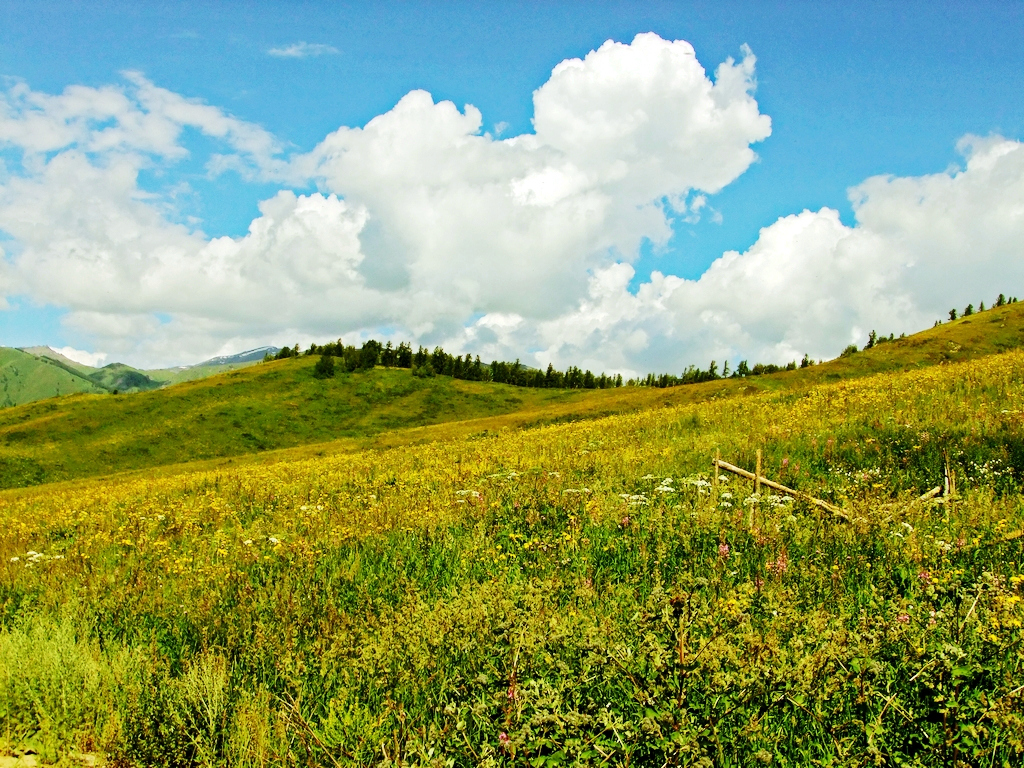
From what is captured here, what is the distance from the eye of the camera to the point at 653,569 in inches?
254

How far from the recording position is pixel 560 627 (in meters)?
4.11

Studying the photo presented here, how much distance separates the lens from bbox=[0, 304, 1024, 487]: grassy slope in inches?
1854

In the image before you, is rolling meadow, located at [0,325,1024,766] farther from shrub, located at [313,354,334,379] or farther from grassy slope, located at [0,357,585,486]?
shrub, located at [313,354,334,379]

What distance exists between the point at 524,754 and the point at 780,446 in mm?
11209

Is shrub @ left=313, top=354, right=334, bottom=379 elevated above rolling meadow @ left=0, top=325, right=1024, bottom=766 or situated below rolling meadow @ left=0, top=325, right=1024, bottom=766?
above

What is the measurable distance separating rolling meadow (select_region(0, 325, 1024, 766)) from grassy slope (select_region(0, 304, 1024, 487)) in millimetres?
32879

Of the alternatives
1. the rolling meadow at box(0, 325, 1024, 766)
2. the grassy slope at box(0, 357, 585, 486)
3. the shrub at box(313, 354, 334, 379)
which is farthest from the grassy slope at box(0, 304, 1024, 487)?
the rolling meadow at box(0, 325, 1024, 766)

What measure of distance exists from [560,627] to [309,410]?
101 m

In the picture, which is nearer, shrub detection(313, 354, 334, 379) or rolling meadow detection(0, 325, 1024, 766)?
rolling meadow detection(0, 325, 1024, 766)

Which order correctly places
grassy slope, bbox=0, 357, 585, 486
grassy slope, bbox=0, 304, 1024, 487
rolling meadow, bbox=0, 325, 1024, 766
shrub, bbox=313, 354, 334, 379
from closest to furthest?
rolling meadow, bbox=0, 325, 1024, 766 → grassy slope, bbox=0, 304, 1024, 487 → grassy slope, bbox=0, 357, 585, 486 → shrub, bbox=313, 354, 334, 379

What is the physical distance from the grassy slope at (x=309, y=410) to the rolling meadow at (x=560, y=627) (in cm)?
3288

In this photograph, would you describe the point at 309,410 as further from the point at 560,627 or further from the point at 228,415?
the point at 560,627

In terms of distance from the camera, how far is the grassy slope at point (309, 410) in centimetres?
4709

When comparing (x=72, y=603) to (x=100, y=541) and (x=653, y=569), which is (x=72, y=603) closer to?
(x=100, y=541)
